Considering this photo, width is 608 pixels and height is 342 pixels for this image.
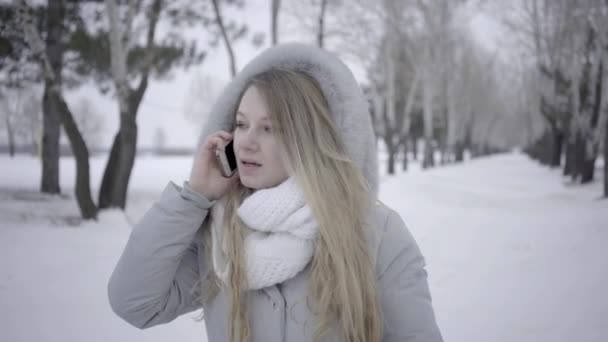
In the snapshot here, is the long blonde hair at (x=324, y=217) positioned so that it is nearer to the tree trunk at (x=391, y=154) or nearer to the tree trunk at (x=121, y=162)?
the tree trunk at (x=121, y=162)

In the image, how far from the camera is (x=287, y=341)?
1.39 metres

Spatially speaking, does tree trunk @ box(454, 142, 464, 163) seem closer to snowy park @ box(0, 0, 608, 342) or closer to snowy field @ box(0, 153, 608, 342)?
snowy park @ box(0, 0, 608, 342)

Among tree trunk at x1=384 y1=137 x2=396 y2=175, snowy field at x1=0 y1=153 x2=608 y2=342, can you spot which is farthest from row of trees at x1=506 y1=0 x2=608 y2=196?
tree trunk at x1=384 y1=137 x2=396 y2=175

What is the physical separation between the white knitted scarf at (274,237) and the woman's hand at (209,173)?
0.11 m

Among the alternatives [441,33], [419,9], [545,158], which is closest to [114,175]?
[419,9]

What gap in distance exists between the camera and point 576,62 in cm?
1338

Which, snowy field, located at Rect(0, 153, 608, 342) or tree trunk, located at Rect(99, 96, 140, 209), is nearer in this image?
snowy field, located at Rect(0, 153, 608, 342)

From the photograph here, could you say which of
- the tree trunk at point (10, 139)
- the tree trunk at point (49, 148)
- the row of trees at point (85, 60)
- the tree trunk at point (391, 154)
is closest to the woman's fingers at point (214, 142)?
the tree trunk at point (10, 139)

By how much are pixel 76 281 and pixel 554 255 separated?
5.30 m

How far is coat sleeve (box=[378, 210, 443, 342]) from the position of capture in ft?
4.62

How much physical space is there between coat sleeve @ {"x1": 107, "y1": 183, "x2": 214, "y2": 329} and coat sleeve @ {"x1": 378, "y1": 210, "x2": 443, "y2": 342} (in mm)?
676

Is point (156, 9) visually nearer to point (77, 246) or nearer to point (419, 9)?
point (77, 246)

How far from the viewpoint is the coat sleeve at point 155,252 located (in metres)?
1.35

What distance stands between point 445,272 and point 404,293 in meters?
3.69
